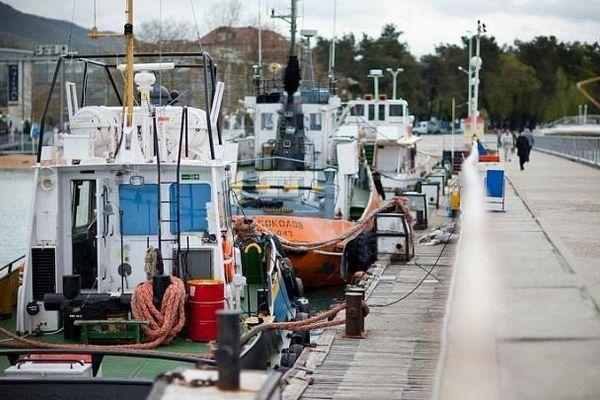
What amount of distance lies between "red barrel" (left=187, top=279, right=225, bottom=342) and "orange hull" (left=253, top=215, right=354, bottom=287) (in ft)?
32.1

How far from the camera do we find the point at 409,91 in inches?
4213

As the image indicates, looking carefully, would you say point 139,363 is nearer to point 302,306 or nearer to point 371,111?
point 302,306

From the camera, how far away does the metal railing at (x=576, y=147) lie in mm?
38991

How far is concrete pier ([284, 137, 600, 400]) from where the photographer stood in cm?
551

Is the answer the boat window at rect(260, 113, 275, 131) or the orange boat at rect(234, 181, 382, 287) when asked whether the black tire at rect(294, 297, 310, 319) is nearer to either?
the orange boat at rect(234, 181, 382, 287)

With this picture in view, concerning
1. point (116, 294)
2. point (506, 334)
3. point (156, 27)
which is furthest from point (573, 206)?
point (156, 27)

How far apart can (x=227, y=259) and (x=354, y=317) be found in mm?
2079

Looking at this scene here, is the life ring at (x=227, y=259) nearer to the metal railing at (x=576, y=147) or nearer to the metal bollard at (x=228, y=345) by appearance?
the metal bollard at (x=228, y=345)

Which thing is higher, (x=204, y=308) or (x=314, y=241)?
(x=204, y=308)

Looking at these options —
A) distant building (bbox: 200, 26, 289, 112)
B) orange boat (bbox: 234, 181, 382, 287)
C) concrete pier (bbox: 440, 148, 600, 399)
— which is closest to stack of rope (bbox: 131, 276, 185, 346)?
concrete pier (bbox: 440, 148, 600, 399)

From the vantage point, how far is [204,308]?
44.9 ft

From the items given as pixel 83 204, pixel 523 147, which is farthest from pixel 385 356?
pixel 523 147

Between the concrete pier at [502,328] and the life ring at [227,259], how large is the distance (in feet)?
5.42

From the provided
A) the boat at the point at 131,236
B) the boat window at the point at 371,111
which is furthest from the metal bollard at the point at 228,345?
the boat window at the point at 371,111
